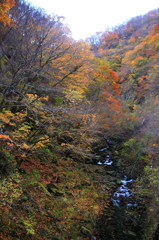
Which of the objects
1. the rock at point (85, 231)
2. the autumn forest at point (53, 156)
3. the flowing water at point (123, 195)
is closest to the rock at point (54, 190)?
the autumn forest at point (53, 156)

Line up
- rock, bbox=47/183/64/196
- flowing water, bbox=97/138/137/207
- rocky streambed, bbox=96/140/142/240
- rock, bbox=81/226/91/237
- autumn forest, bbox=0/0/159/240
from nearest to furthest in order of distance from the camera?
autumn forest, bbox=0/0/159/240 → rock, bbox=81/226/91/237 → rocky streambed, bbox=96/140/142/240 → rock, bbox=47/183/64/196 → flowing water, bbox=97/138/137/207

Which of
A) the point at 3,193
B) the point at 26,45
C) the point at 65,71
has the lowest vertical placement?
the point at 3,193

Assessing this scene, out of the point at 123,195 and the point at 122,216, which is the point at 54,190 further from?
the point at 123,195

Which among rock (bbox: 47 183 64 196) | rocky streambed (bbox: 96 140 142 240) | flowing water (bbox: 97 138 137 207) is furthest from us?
flowing water (bbox: 97 138 137 207)

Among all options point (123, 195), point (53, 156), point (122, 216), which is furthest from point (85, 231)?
point (53, 156)

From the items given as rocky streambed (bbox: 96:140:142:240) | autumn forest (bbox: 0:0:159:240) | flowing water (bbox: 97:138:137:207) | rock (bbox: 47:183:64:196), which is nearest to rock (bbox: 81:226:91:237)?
autumn forest (bbox: 0:0:159:240)

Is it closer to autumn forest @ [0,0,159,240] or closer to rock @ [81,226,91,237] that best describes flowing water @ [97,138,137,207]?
autumn forest @ [0,0,159,240]

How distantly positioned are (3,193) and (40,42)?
6480 mm

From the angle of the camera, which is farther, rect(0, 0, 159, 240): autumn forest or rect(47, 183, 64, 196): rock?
rect(47, 183, 64, 196): rock

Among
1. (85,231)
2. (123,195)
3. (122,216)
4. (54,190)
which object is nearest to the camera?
(85,231)

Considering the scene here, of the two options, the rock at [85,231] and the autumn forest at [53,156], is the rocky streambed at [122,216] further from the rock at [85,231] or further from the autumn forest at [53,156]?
the rock at [85,231]

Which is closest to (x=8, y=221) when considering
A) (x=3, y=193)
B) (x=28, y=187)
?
(x=3, y=193)

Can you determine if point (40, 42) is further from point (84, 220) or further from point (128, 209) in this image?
point (128, 209)

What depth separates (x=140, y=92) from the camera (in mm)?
29297
